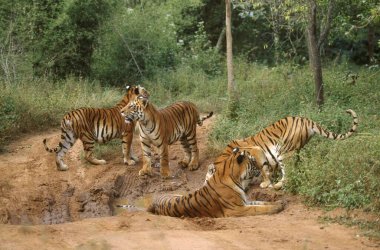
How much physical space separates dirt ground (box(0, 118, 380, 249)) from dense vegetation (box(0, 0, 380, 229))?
1.69ft

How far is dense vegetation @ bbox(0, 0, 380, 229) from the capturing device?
27.1ft

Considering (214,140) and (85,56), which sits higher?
(85,56)

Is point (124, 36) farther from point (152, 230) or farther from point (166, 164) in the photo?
point (152, 230)

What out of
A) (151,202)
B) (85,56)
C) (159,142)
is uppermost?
(85,56)

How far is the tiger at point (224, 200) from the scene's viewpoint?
26.6 ft

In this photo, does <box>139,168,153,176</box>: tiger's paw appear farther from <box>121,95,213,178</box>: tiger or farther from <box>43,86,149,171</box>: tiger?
<box>43,86,149,171</box>: tiger

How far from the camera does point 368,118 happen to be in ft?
33.1

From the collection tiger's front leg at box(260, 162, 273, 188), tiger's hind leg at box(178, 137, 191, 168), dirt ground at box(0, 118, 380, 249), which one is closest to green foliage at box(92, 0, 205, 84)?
dirt ground at box(0, 118, 380, 249)

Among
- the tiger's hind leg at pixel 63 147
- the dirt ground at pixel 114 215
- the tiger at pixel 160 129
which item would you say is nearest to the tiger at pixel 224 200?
the dirt ground at pixel 114 215

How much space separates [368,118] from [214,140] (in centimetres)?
250

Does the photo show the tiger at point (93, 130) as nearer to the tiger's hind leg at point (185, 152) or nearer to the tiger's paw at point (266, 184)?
the tiger's hind leg at point (185, 152)

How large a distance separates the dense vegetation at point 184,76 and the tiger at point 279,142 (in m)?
0.25

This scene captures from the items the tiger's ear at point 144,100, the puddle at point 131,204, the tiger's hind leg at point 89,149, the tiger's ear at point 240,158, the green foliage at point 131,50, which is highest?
the green foliage at point 131,50

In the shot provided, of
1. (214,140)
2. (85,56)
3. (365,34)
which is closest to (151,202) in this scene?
(214,140)
